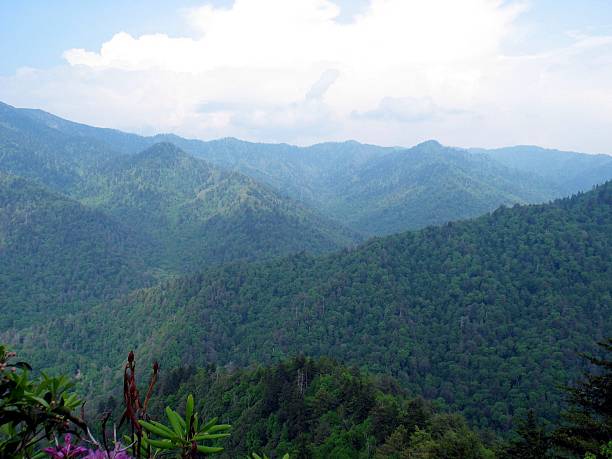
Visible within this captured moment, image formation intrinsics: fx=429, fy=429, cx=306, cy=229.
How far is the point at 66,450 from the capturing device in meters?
2.12

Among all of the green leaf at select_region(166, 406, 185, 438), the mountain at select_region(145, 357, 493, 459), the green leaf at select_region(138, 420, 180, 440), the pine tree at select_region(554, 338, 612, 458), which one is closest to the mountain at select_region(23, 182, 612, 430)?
the mountain at select_region(145, 357, 493, 459)

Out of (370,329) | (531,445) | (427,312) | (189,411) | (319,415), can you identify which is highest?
(189,411)

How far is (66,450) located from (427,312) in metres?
122

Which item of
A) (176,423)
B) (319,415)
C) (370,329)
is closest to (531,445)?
(176,423)

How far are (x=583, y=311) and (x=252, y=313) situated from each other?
289ft

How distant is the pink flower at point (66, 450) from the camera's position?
2.09 m

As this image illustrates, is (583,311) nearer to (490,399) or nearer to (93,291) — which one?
(490,399)

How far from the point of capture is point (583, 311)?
337 feet

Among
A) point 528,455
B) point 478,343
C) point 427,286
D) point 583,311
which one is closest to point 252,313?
point 427,286

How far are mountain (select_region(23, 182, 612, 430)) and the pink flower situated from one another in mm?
86571

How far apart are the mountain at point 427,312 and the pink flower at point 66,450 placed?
8657cm

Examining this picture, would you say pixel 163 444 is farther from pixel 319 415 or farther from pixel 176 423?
pixel 319 415

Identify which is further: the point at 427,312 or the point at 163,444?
the point at 427,312

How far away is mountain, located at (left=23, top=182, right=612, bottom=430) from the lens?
9162 centimetres
